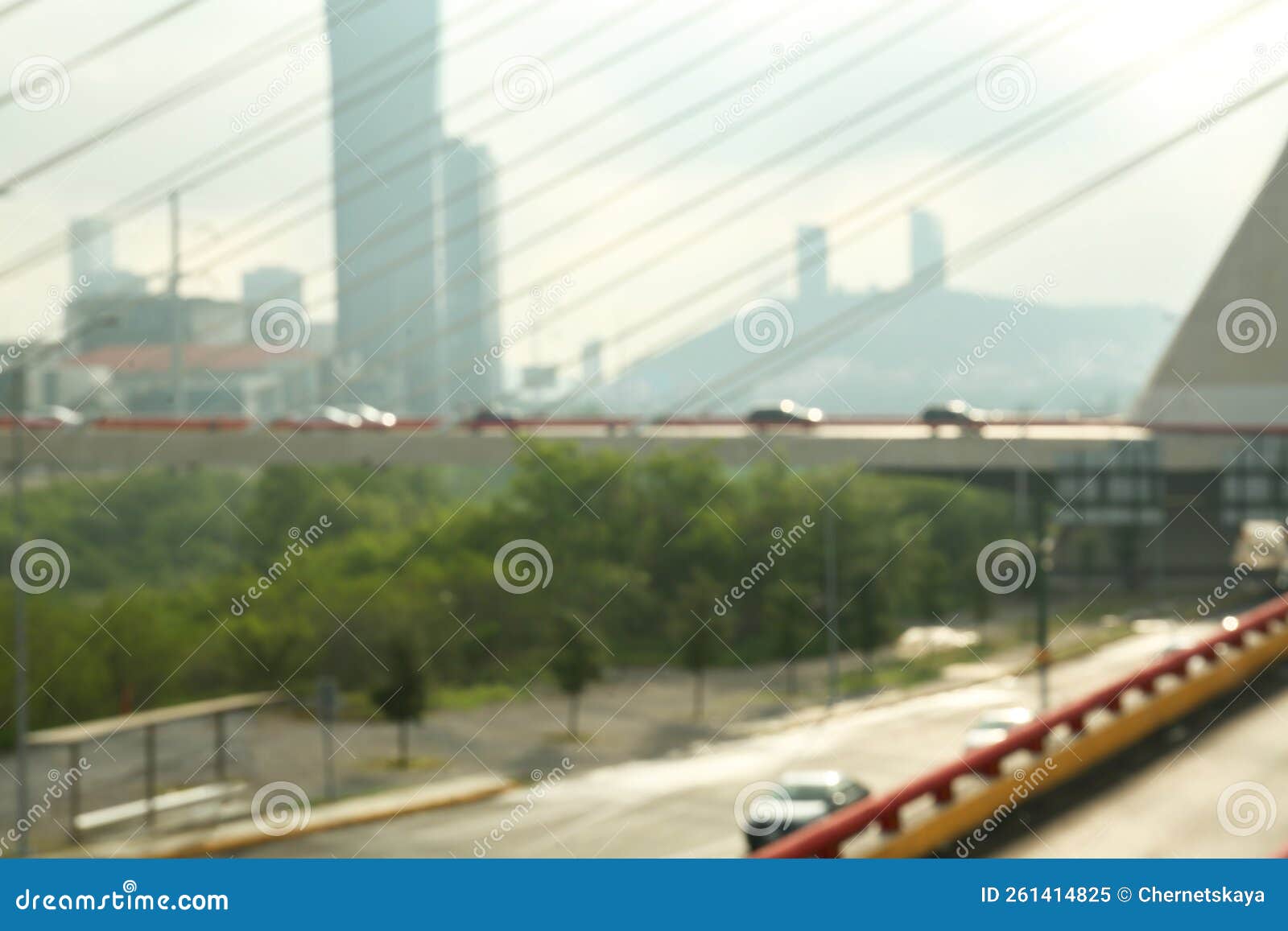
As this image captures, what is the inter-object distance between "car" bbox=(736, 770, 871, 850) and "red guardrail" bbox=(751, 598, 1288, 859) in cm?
392

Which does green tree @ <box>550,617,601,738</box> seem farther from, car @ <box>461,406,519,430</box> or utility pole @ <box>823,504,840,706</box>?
utility pole @ <box>823,504,840,706</box>

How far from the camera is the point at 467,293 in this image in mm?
26734

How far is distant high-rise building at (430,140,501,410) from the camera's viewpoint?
10055 millimetres

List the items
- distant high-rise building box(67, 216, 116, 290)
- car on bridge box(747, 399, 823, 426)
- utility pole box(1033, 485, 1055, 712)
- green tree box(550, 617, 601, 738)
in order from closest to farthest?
utility pole box(1033, 485, 1055, 712) → distant high-rise building box(67, 216, 116, 290) → green tree box(550, 617, 601, 738) → car on bridge box(747, 399, 823, 426)

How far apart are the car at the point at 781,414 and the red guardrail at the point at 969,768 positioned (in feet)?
32.2

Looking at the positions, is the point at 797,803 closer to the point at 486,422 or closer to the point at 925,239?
the point at 486,422

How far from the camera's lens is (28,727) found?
1230 cm

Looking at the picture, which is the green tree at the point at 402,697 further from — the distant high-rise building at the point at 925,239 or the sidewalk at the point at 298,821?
the distant high-rise building at the point at 925,239

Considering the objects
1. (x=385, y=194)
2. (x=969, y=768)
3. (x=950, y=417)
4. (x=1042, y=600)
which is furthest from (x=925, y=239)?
(x=969, y=768)

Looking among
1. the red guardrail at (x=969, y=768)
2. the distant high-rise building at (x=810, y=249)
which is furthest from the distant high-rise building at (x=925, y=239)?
the red guardrail at (x=969, y=768)

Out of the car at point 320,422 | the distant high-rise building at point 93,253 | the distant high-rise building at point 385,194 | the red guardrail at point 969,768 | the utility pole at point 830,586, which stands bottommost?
the red guardrail at point 969,768

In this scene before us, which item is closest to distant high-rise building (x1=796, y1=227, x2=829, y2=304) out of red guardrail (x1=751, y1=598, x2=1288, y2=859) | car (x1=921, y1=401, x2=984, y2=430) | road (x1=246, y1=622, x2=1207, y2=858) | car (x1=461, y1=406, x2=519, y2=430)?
car (x1=921, y1=401, x2=984, y2=430)

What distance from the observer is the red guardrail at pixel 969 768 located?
2.34 metres

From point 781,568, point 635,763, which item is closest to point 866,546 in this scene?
point 781,568
